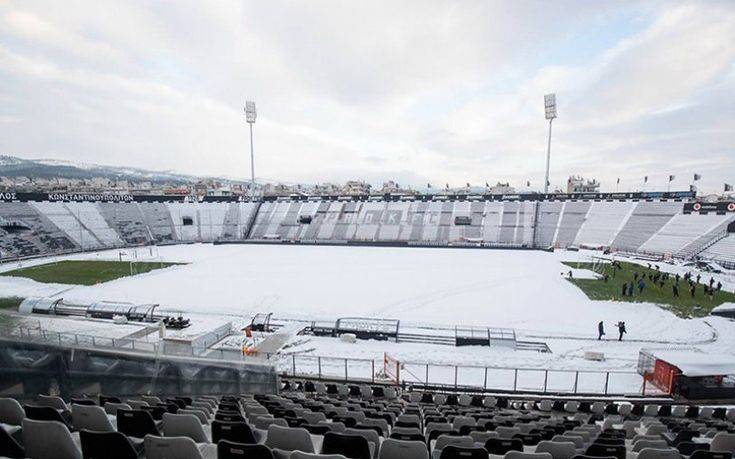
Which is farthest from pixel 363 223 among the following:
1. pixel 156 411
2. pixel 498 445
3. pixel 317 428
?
pixel 498 445

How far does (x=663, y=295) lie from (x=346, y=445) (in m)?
30.9

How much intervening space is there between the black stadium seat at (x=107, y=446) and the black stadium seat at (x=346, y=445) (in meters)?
1.65

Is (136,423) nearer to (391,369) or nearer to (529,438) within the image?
(529,438)

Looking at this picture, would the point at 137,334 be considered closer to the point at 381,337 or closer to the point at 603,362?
the point at 381,337

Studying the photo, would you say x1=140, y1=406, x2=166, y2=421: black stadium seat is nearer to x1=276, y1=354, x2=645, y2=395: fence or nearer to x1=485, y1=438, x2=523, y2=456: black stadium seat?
x1=485, y1=438, x2=523, y2=456: black stadium seat

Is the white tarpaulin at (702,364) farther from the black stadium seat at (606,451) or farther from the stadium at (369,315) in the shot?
the black stadium seat at (606,451)

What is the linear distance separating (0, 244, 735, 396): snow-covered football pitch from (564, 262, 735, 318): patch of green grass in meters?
1.02

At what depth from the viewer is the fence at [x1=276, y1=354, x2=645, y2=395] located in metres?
12.9

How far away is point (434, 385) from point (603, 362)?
8011 millimetres

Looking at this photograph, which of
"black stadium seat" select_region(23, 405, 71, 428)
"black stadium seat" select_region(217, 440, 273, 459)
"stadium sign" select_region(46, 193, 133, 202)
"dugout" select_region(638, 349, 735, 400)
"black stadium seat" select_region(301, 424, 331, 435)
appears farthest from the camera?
"stadium sign" select_region(46, 193, 133, 202)

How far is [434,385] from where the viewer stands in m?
13.1

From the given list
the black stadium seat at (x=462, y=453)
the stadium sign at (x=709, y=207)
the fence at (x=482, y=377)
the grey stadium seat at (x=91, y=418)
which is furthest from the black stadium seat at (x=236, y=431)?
the stadium sign at (x=709, y=207)

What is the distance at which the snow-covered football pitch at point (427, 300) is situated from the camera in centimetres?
1673

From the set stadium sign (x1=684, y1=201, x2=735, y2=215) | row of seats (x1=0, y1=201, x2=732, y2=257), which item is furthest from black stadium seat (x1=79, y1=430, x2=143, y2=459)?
stadium sign (x1=684, y1=201, x2=735, y2=215)
